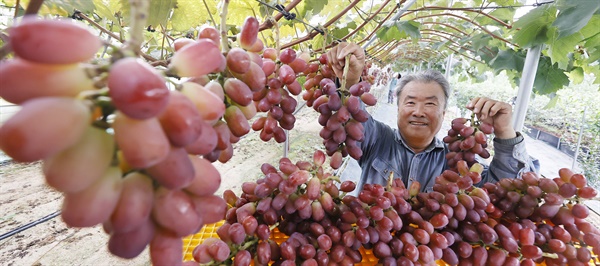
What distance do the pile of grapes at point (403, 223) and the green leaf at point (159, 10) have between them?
1.52 feet

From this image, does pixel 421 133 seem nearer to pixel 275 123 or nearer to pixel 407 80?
pixel 407 80

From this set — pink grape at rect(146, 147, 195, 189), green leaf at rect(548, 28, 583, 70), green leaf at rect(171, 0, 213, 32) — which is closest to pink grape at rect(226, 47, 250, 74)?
pink grape at rect(146, 147, 195, 189)

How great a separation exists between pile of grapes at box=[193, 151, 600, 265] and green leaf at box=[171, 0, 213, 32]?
0.59m

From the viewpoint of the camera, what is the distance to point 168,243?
0.31 metres

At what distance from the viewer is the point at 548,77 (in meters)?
1.98

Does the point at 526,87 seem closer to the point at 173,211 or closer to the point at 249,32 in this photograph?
the point at 249,32

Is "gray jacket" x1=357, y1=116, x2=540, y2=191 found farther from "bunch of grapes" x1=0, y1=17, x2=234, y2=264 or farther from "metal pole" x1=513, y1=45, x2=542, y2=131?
"bunch of grapes" x1=0, y1=17, x2=234, y2=264

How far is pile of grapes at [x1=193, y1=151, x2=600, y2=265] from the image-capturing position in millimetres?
595

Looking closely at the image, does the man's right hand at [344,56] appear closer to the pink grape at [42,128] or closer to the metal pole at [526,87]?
the pink grape at [42,128]

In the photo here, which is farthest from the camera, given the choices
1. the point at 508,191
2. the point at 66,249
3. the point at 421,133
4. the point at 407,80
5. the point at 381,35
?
the point at 66,249

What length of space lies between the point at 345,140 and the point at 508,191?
44 centimetres

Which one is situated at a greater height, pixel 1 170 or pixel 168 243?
pixel 168 243

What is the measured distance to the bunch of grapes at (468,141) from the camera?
1007mm

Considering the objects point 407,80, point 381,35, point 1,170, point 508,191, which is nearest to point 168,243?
point 508,191
